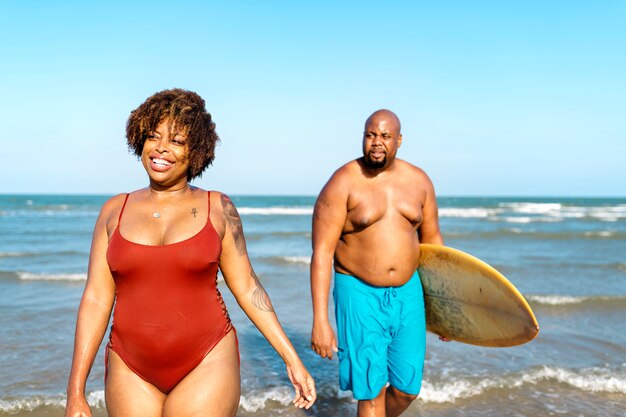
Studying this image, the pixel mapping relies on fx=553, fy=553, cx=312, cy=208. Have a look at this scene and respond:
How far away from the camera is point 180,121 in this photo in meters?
2.43

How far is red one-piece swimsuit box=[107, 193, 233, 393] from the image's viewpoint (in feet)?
7.47

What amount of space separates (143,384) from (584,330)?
709cm

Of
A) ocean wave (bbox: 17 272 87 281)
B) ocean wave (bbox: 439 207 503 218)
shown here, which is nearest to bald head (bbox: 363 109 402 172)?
ocean wave (bbox: 17 272 87 281)

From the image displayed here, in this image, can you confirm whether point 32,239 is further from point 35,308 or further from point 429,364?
point 429,364

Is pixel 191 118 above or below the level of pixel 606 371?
above

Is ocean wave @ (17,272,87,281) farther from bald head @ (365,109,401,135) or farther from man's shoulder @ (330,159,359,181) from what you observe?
bald head @ (365,109,401,135)

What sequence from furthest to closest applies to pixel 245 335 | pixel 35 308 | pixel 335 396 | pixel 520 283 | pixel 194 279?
pixel 520 283, pixel 35 308, pixel 245 335, pixel 335 396, pixel 194 279

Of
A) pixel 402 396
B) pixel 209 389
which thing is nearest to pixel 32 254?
pixel 402 396

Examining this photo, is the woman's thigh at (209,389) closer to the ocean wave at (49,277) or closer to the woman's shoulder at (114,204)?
the woman's shoulder at (114,204)

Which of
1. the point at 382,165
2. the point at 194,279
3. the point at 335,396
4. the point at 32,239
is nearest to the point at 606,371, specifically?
the point at 335,396

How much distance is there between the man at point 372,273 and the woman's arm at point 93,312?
1.66 m

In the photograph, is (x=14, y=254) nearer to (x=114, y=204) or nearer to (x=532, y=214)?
(x=114, y=204)

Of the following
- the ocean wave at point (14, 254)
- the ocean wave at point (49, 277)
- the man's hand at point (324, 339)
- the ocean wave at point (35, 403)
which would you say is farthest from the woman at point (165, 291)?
the ocean wave at point (14, 254)

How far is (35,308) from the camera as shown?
8.59 metres
